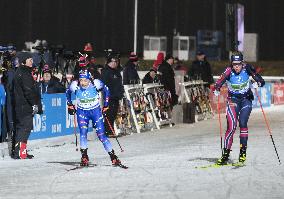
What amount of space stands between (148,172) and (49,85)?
640 centimetres

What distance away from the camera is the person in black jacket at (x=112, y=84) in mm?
20594

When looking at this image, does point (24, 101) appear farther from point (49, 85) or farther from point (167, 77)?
point (167, 77)

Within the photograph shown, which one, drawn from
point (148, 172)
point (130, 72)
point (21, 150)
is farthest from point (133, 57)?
point (148, 172)

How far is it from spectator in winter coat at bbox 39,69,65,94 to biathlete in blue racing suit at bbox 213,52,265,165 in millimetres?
5738

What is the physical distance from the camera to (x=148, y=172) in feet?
45.4

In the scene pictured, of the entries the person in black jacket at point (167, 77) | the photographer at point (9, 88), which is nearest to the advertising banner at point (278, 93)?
the person in black jacket at point (167, 77)

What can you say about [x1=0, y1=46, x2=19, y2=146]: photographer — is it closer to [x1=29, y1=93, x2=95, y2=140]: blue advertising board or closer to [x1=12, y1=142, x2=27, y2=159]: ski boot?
[x1=12, y1=142, x2=27, y2=159]: ski boot

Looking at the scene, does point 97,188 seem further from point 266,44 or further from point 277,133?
point 266,44

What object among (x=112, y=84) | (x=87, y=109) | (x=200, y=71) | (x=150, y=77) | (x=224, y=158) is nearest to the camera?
(x=87, y=109)

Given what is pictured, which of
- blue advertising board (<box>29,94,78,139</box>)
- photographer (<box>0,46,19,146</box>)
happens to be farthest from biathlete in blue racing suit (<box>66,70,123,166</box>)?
blue advertising board (<box>29,94,78,139</box>)

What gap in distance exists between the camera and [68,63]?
23.0m

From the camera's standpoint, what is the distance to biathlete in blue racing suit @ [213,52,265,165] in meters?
14.8

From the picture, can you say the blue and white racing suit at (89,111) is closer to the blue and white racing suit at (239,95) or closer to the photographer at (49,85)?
the blue and white racing suit at (239,95)

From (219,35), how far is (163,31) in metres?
5.38
